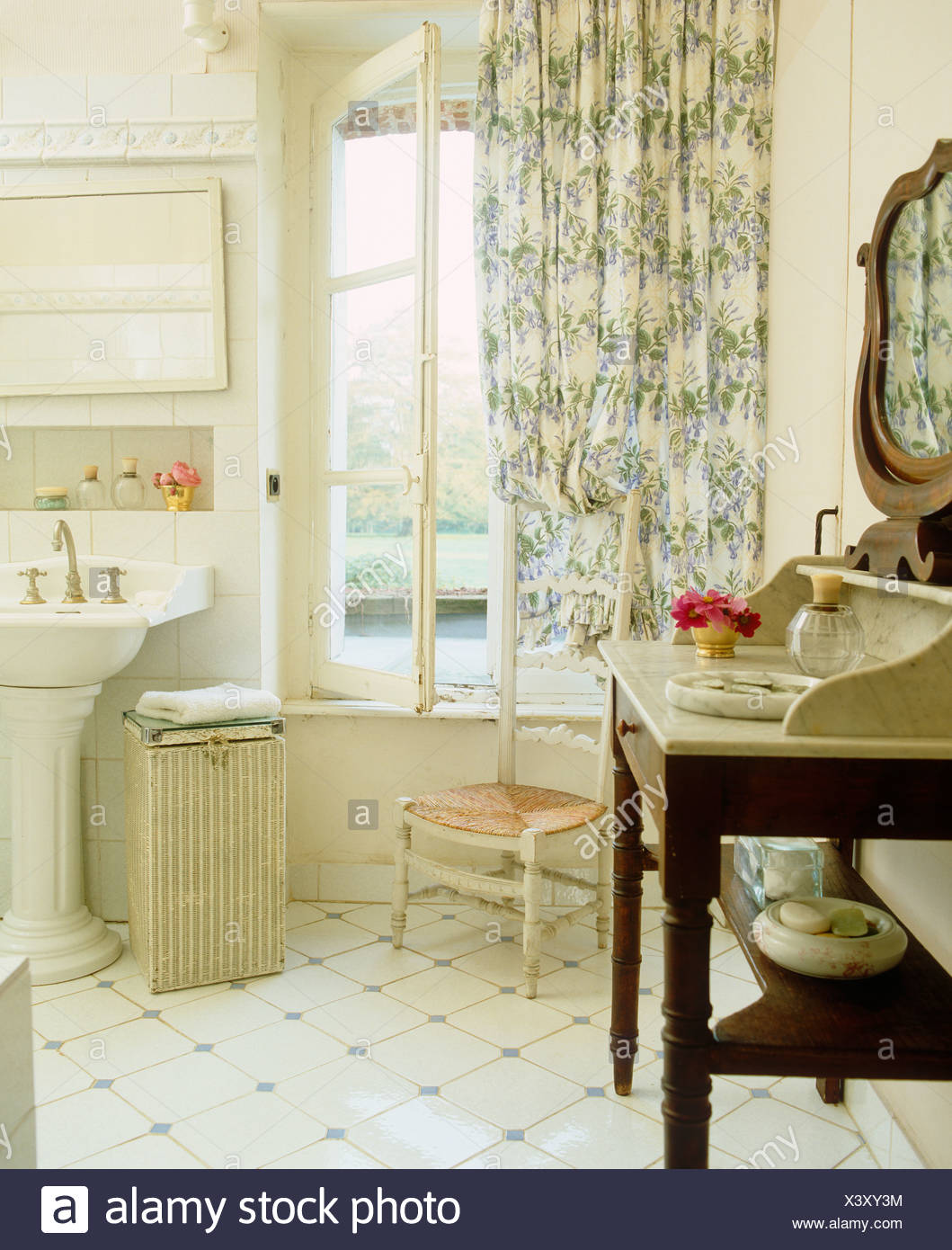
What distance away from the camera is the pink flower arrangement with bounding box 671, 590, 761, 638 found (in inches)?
71.7

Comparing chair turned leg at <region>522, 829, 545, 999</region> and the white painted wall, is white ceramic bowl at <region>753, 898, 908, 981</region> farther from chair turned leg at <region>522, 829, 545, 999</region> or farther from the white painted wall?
chair turned leg at <region>522, 829, 545, 999</region>

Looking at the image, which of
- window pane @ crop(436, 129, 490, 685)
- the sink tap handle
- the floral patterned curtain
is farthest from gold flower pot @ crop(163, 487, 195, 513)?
the floral patterned curtain

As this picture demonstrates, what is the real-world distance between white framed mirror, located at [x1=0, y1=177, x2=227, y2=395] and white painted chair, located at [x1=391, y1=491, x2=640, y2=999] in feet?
3.33

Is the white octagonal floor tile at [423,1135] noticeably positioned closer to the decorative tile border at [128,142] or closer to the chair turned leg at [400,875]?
the chair turned leg at [400,875]

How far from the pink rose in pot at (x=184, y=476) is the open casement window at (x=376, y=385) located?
40 cm

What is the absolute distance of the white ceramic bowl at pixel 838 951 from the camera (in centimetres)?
145

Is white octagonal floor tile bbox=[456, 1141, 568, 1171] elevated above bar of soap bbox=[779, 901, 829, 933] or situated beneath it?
situated beneath

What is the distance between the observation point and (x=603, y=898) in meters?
2.74

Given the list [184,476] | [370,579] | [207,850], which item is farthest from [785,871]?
Result: [184,476]

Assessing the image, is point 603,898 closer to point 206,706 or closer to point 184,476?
point 206,706

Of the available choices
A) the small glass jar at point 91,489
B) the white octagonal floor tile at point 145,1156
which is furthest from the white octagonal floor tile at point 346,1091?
the small glass jar at point 91,489
